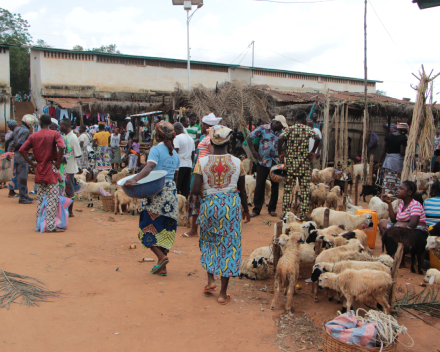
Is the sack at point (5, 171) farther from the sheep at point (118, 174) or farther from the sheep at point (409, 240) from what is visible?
the sheep at point (409, 240)

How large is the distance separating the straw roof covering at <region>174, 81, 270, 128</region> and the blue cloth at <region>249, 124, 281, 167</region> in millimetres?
5642

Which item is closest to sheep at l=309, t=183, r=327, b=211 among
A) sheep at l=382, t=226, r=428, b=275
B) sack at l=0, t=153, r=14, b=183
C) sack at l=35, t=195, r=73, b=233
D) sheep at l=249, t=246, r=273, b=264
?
sheep at l=382, t=226, r=428, b=275

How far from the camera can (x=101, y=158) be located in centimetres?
1405

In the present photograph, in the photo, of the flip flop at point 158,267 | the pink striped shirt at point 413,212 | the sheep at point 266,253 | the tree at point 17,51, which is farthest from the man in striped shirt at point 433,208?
the tree at point 17,51

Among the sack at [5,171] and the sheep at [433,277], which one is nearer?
the sheep at [433,277]

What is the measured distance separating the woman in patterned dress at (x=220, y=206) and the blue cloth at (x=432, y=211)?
10.7ft

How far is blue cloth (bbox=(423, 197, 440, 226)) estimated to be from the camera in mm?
5312

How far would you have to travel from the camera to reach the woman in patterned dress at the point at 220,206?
12.6ft

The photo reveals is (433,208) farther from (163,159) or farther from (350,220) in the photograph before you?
→ (163,159)

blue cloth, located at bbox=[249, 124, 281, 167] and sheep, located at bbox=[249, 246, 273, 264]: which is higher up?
blue cloth, located at bbox=[249, 124, 281, 167]

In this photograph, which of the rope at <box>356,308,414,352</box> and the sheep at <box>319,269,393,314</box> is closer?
the rope at <box>356,308,414,352</box>

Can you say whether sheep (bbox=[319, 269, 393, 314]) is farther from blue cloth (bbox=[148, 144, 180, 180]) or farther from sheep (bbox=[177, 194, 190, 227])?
sheep (bbox=[177, 194, 190, 227])

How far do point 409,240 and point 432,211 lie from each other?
2.79 feet

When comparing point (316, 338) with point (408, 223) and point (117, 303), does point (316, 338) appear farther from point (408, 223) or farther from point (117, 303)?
point (408, 223)
